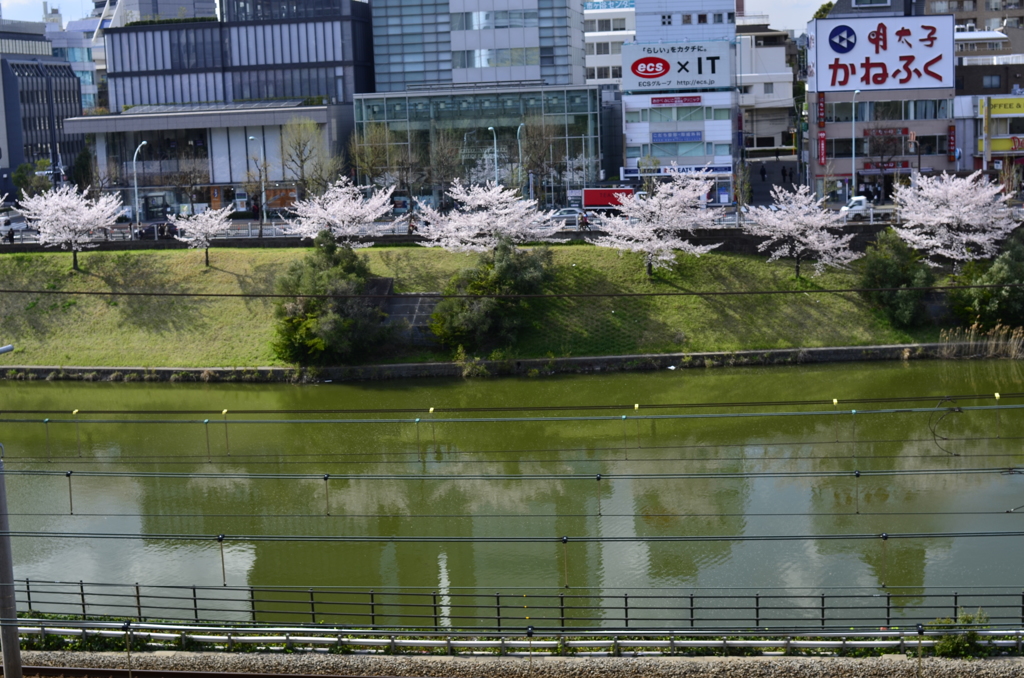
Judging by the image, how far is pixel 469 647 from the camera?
1094 centimetres

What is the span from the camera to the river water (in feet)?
45.2

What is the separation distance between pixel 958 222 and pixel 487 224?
11592 millimetres

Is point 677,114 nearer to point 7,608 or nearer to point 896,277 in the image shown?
point 896,277

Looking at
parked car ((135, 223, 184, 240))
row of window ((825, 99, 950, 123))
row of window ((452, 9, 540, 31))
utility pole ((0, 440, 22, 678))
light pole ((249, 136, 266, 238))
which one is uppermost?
row of window ((452, 9, 540, 31))

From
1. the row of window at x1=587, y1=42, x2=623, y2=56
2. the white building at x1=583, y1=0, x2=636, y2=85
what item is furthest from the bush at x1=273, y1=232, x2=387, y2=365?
the row of window at x1=587, y1=42, x2=623, y2=56

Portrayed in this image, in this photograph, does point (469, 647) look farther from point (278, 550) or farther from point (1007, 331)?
point (1007, 331)

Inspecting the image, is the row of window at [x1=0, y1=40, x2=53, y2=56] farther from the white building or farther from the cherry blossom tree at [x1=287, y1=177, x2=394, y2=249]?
the cherry blossom tree at [x1=287, y1=177, x2=394, y2=249]

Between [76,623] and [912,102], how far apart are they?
112 feet

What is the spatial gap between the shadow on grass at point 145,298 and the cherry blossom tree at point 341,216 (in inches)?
138

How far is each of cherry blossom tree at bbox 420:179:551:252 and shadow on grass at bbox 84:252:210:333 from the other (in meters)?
6.24

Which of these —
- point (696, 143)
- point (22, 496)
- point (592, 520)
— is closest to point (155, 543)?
point (22, 496)

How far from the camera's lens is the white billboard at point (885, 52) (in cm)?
3784

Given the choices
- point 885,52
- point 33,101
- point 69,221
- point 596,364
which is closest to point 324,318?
point 596,364

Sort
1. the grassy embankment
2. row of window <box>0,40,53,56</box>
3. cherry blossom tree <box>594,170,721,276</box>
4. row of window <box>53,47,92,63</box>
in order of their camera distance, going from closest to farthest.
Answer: the grassy embankment < cherry blossom tree <box>594,170,721,276</box> < row of window <box>0,40,53,56</box> < row of window <box>53,47,92,63</box>
